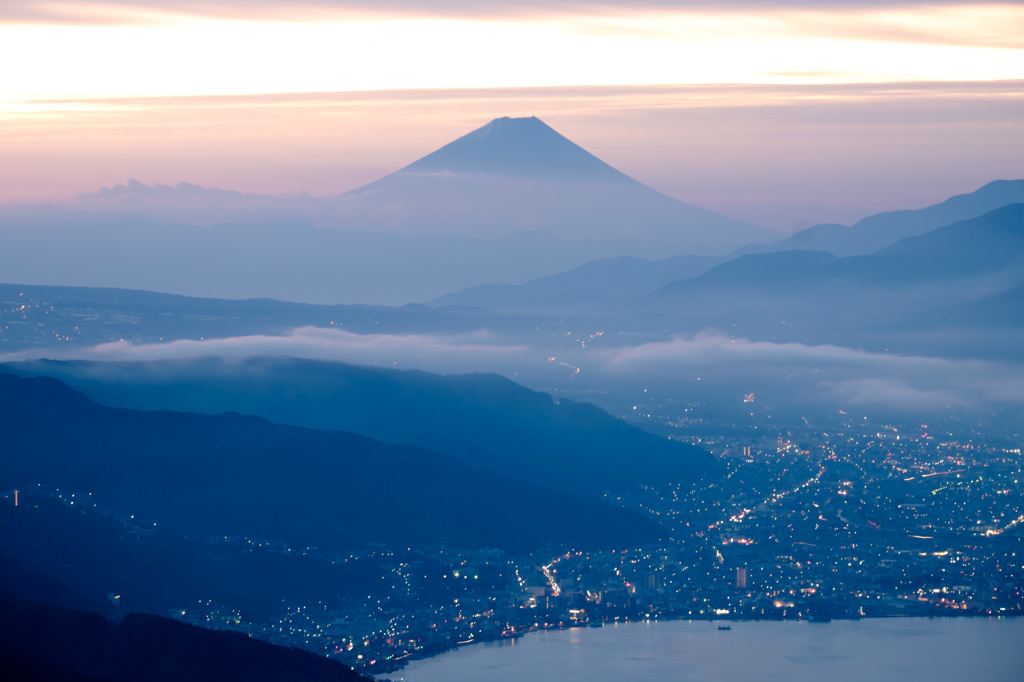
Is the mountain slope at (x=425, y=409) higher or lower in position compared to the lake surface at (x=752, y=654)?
higher

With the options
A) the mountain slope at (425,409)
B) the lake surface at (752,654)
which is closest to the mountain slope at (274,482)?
the mountain slope at (425,409)

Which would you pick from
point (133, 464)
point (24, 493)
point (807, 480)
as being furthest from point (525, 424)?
point (24, 493)

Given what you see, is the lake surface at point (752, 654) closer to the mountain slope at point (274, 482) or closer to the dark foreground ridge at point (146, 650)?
the dark foreground ridge at point (146, 650)

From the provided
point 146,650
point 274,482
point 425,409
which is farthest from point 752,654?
point 425,409

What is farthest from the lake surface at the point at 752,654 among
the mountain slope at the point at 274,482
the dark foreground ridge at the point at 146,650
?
the mountain slope at the point at 274,482

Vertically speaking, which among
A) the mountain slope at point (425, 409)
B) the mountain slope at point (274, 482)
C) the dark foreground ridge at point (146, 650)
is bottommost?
the dark foreground ridge at point (146, 650)

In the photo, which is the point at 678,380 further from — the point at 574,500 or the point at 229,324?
the point at 574,500

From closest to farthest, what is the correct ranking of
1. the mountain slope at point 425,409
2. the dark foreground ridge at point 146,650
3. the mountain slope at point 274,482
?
the dark foreground ridge at point 146,650
the mountain slope at point 274,482
the mountain slope at point 425,409

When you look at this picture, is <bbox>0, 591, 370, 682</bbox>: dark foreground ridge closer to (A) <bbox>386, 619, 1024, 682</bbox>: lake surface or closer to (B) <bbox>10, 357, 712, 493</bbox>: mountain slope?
(A) <bbox>386, 619, 1024, 682</bbox>: lake surface

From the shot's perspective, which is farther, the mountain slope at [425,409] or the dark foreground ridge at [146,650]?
the mountain slope at [425,409]

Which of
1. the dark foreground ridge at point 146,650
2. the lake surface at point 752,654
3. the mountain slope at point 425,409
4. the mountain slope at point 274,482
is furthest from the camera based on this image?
the mountain slope at point 425,409
